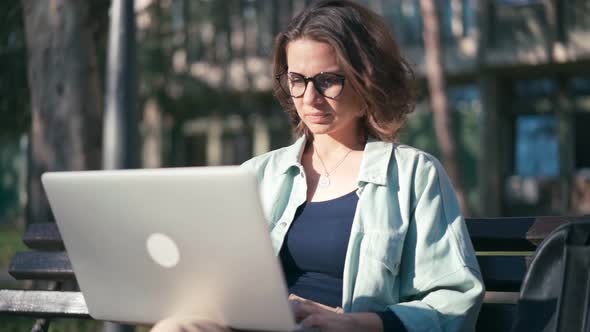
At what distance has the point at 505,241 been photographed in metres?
3.24

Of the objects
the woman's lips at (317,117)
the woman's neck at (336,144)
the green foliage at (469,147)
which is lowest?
the green foliage at (469,147)

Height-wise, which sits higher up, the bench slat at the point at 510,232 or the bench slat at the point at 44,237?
the bench slat at the point at 510,232

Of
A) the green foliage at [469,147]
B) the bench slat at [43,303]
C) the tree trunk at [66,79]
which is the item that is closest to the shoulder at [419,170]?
the bench slat at [43,303]

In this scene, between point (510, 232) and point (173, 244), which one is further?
point (510, 232)

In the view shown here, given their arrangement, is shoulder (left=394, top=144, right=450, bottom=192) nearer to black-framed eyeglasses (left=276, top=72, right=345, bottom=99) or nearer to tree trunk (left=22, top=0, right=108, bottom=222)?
black-framed eyeglasses (left=276, top=72, right=345, bottom=99)

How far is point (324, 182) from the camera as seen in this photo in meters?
3.29

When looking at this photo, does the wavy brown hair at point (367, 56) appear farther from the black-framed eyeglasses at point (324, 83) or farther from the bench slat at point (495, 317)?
the bench slat at point (495, 317)

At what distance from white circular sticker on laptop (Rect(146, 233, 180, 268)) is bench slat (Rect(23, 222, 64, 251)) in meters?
1.61

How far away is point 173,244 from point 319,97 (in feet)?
2.83

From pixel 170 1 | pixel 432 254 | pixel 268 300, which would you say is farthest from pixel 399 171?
pixel 170 1

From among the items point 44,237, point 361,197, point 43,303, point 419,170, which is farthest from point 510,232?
point 44,237

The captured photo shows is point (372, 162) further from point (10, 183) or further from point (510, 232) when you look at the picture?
point (10, 183)

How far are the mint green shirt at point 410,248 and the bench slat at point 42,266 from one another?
1.11 metres

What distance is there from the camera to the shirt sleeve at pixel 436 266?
9.37ft
